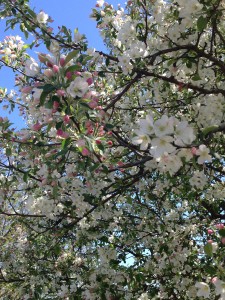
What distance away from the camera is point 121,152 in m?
3.74

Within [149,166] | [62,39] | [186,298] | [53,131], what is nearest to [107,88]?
[62,39]

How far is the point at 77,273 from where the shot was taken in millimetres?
4844

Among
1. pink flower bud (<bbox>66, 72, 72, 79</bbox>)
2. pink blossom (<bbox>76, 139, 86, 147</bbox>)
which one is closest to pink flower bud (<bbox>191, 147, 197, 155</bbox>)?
pink blossom (<bbox>76, 139, 86, 147</bbox>)

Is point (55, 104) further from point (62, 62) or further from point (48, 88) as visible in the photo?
point (62, 62)

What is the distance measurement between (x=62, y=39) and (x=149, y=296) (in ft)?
9.39

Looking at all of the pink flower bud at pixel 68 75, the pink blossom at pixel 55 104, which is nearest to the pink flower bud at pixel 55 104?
the pink blossom at pixel 55 104

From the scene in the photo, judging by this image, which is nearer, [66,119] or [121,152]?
[66,119]

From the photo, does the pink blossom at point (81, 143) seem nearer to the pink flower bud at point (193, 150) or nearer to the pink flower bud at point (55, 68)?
the pink flower bud at point (55, 68)

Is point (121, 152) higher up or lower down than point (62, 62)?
higher up

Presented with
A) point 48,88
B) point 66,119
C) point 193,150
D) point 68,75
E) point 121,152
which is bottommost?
point 193,150

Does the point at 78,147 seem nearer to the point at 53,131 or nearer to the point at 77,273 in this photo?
the point at 53,131

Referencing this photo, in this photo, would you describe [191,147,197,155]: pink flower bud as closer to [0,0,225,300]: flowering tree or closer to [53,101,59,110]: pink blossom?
[0,0,225,300]: flowering tree

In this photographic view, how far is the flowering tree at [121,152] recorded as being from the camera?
2150 mm

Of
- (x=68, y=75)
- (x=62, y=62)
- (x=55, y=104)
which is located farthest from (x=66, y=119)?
(x=62, y=62)
